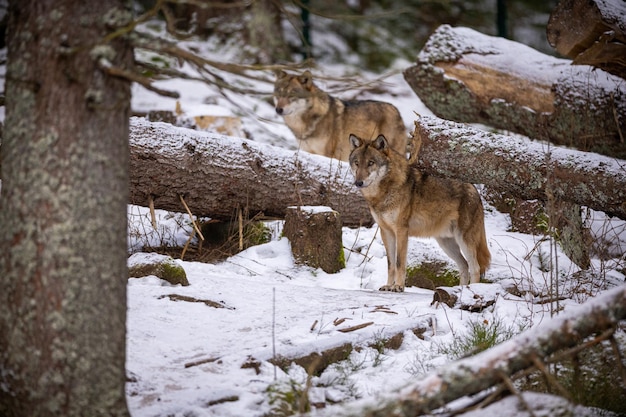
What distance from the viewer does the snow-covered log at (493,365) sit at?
2744 millimetres

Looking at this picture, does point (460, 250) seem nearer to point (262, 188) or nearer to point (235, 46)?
point (262, 188)

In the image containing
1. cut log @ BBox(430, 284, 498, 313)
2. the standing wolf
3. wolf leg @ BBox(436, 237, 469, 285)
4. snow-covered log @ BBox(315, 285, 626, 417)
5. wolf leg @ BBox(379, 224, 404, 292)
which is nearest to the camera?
snow-covered log @ BBox(315, 285, 626, 417)

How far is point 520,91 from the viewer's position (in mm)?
8398

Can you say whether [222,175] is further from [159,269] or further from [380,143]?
[380,143]

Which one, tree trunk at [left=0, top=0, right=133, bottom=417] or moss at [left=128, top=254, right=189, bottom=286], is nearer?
tree trunk at [left=0, top=0, right=133, bottom=417]

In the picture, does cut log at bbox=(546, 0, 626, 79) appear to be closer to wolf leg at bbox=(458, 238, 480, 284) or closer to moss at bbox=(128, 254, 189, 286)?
wolf leg at bbox=(458, 238, 480, 284)

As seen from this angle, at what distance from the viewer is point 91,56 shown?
2820 millimetres

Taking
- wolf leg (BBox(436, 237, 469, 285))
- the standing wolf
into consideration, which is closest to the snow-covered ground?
wolf leg (BBox(436, 237, 469, 285))

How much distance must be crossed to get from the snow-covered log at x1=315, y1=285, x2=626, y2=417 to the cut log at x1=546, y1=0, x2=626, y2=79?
3.96 metres

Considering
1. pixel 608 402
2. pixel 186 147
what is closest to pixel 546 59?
pixel 186 147

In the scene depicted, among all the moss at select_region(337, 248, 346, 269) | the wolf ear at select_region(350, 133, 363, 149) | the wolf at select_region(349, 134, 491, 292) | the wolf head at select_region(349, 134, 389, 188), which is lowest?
the moss at select_region(337, 248, 346, 269)

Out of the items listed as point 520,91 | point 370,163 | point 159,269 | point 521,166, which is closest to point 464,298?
point 521,166

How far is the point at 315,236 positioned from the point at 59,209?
4525 millimetres

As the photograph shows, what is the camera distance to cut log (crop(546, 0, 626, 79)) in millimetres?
6371
